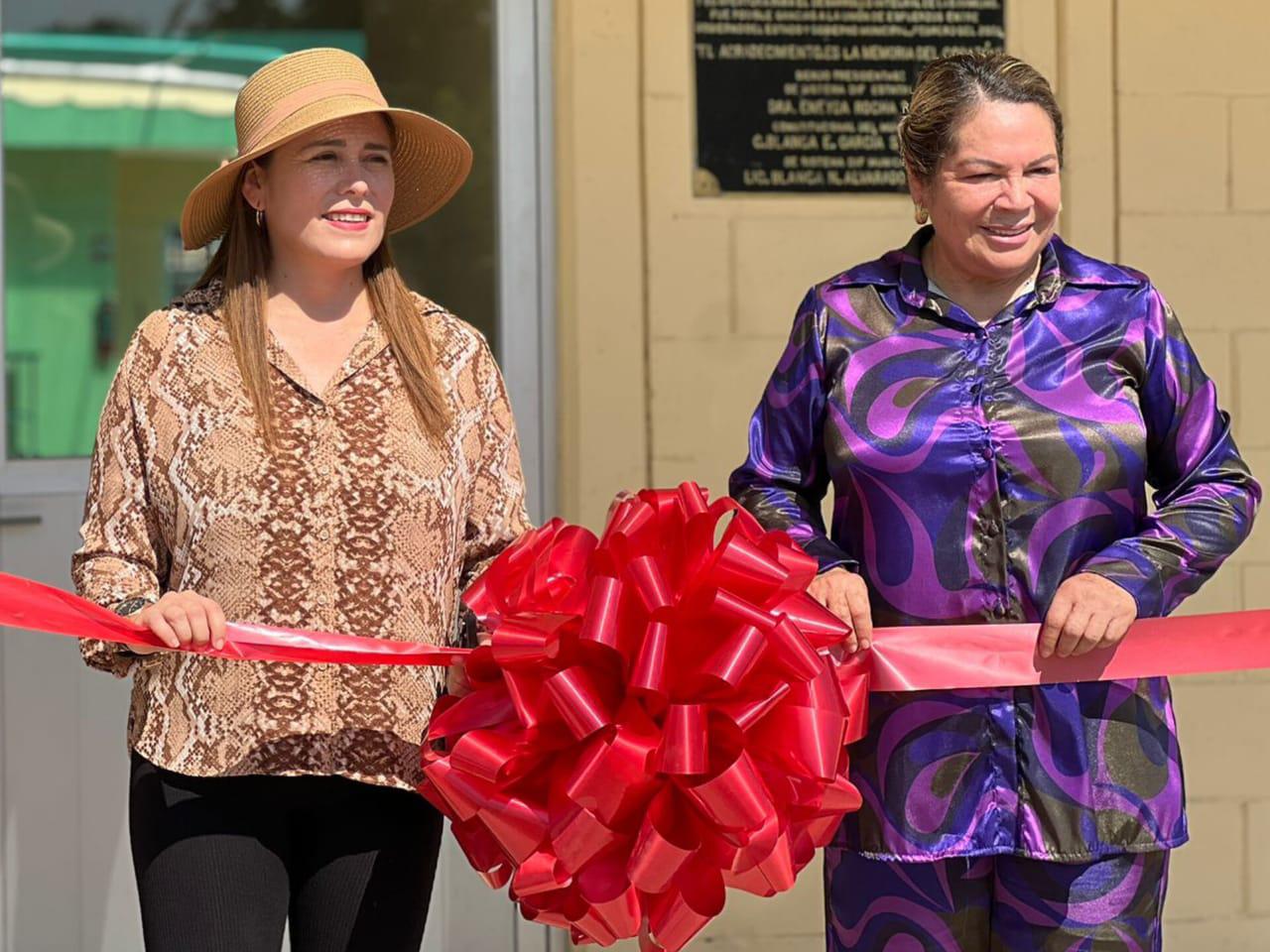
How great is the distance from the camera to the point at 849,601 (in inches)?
102

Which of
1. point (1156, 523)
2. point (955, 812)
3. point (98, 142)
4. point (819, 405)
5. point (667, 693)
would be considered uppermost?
point (98, 142)

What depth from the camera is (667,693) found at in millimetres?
2398

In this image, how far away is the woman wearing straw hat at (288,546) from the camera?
254cm

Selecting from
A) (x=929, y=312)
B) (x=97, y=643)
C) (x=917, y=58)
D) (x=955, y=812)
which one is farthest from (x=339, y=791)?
(x=917, y=58)

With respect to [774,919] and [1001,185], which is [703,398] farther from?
[1001,185]

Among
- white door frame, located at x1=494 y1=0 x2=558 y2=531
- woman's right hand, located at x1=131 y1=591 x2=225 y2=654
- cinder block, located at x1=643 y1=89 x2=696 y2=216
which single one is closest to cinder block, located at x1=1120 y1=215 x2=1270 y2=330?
cinder block, located at x1=643 y1=89 x2=696 y2=216

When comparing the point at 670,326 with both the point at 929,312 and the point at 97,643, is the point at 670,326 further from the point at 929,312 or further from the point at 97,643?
the point at 97,643

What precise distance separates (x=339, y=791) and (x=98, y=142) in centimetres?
235

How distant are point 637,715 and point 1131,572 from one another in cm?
73

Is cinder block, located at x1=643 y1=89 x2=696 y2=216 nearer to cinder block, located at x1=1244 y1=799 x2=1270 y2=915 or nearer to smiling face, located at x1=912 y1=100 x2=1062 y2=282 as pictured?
smiling face, located at x1=912 y1=100 x2=1062 y2=282

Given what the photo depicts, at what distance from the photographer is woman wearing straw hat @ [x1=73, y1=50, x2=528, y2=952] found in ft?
8.33

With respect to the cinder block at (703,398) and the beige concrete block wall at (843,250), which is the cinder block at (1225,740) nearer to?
the beige concrete block wall at (843,250)

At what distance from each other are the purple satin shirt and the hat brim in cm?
74

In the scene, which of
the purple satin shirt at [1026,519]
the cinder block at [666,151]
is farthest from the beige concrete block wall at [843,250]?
the purple satin shirt at [1026,519]
